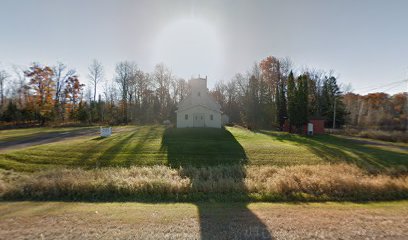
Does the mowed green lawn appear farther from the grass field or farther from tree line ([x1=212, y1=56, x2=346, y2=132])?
tree line ([x1=212, y1=56, x2=346, y2=132])

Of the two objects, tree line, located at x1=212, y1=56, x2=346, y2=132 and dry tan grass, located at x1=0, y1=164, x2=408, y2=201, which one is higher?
tree line, located at x1=212, y1=56, x2=346, y2=132

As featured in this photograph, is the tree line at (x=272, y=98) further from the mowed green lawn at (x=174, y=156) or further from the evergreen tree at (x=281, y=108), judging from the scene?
the mowed green lawn at (x=174, y=156)

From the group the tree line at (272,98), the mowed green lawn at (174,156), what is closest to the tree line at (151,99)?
the tree line at (272,98)

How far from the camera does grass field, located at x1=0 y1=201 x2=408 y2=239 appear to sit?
425 centimetres

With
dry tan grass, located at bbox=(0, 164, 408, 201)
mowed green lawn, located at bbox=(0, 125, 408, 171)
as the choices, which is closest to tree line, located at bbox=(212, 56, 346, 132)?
mowed green lawn, located at bbox=(0, 125, 408, 171)

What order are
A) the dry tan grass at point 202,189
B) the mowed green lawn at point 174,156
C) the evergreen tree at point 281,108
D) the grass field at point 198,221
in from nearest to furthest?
the grass field at point 198,221 → the dry tan grass at point 202,189 → the mowed green lawn at point 174,156 → the evergreen tree at point 281,108

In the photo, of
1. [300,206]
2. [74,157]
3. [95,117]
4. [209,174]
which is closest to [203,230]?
[300,206]

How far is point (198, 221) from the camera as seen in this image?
194 inches

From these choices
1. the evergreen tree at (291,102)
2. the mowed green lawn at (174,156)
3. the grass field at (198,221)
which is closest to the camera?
the grass field at (198,221)

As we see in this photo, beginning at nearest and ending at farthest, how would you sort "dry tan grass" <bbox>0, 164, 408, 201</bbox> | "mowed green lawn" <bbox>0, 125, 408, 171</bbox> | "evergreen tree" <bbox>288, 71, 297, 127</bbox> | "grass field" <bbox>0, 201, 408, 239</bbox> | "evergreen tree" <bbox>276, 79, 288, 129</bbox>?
1. "grass field" <bbox>0, 201, 408, 239</bbox>
2. "dry tan grass" <bbox>0, 164, 408, 201</bbox>
3. "mowed green lawn" <bbox>0, 125, 408, 171</bbox>
4. "evergreen tree" <bbox>288, 71, 297, 127</bbox>
5. "evergreen tree" <bbox>276, 79, 288, 129</bbox>

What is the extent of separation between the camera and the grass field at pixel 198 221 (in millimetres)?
4250

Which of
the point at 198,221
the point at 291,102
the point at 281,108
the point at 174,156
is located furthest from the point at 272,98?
the point at 198,221

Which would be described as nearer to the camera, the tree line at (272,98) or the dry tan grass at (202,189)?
the dry tan grass at (202,189)

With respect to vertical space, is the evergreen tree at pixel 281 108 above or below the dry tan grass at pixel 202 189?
above
